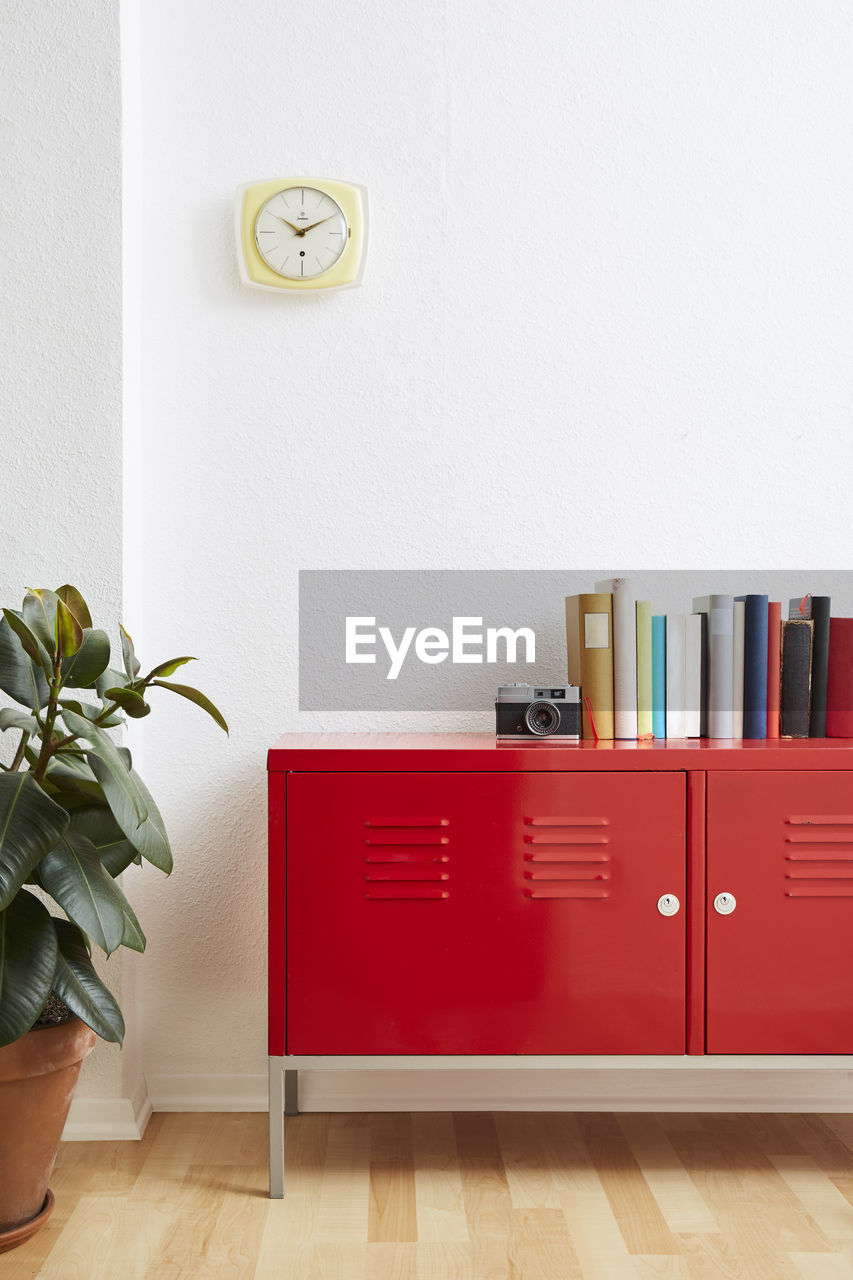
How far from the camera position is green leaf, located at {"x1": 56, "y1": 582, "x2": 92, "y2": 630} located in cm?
170

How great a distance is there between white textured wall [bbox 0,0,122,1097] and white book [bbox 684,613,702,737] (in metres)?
1.16

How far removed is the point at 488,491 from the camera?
225 cm

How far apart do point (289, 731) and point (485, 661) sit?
463 millimetres

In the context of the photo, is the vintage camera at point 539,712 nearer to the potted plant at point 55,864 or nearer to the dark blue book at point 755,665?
the dark blue book at point 755,665

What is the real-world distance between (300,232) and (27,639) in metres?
1.11

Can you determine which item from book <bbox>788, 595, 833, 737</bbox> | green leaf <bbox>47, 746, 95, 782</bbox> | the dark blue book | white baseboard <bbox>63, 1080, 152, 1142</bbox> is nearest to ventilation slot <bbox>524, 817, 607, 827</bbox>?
the dark blue book

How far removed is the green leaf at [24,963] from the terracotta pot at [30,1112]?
0.18m

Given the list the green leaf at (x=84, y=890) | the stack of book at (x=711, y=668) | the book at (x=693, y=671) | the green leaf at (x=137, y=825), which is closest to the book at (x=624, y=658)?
the stack of book at (x=711, y=668)

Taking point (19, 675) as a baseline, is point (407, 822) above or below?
below

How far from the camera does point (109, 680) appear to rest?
177 centimetres

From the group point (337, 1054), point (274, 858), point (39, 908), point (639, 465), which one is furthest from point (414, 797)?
point (639, 465)

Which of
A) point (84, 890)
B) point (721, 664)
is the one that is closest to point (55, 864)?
point (84, 890)

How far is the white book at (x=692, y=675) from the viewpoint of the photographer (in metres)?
2.03

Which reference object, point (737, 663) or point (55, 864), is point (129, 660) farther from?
point (737, 663)
